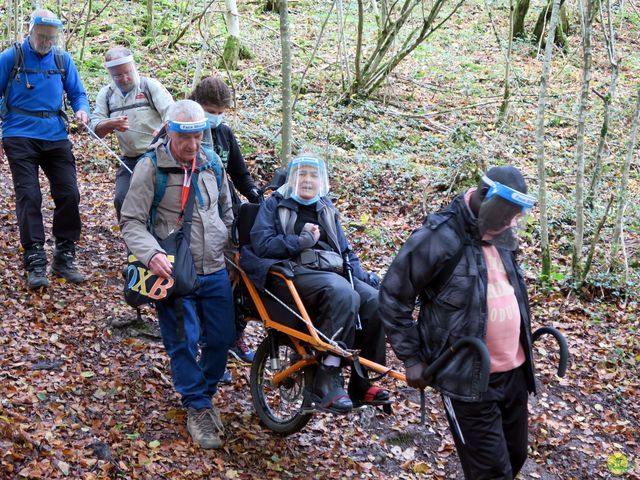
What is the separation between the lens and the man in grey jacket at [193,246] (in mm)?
4477

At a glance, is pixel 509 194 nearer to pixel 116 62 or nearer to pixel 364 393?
pixel 364 393

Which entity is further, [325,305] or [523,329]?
[325,305]

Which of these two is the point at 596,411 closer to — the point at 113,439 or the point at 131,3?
the point at 113,439

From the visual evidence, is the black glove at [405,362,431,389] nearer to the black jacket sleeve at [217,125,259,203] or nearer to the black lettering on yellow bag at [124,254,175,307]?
the black lettering on yellow bag at [124,254,175,307]

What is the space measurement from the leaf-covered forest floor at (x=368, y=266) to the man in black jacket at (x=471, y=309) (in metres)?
1.65

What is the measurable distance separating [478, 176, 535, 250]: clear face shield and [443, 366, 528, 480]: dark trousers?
0.80 m

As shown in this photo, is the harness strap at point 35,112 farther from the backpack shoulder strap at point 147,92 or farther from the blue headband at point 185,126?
the blue headband at point 185,126

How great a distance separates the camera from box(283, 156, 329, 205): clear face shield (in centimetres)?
501

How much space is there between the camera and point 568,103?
15344 millimetres

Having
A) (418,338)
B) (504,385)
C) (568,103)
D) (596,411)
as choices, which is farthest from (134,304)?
(568,103)

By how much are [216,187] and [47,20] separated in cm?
287

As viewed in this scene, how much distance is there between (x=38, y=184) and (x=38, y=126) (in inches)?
23.3

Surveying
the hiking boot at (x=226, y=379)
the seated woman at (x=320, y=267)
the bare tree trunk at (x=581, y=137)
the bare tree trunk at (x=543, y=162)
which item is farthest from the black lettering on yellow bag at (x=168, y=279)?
the bare tree trunk at (x=581, y=137)

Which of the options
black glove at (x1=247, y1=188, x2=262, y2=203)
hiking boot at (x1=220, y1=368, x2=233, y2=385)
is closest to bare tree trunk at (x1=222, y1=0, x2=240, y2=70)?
black glove at (x1=247, y1=188, x2=262, y2=203)
